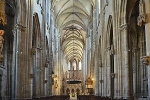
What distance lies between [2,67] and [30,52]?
25.2ft

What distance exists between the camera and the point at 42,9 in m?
35.6

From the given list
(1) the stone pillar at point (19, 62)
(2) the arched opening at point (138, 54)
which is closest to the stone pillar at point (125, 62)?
(2) the arched opening at point (138, 54)

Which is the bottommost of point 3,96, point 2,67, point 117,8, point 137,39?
point 3,96

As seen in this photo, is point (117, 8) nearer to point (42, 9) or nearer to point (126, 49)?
point (126, 49)

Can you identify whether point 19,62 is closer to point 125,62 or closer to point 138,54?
point 125,62

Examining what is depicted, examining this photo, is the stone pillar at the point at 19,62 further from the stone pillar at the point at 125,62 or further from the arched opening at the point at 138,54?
the arched opening at the point at 138,54

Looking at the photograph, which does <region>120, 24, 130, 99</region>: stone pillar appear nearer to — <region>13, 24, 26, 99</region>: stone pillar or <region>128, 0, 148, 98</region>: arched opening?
<region>128, 0, 148, 98</region>: arched opening

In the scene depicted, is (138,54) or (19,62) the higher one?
(138,54)

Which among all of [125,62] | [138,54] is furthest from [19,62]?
[138,54]

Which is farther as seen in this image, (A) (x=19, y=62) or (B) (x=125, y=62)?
(A) (x=19, y=62)

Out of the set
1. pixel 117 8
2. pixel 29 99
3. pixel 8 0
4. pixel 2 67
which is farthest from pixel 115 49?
pixel 2 67

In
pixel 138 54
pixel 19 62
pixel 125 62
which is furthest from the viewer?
pixel 138 54

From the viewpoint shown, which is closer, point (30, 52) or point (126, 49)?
point (126, 49)

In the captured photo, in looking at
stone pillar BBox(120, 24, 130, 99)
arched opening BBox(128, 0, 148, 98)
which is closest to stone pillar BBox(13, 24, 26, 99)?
stone pillar BBox(120, 24, 130, 99)
